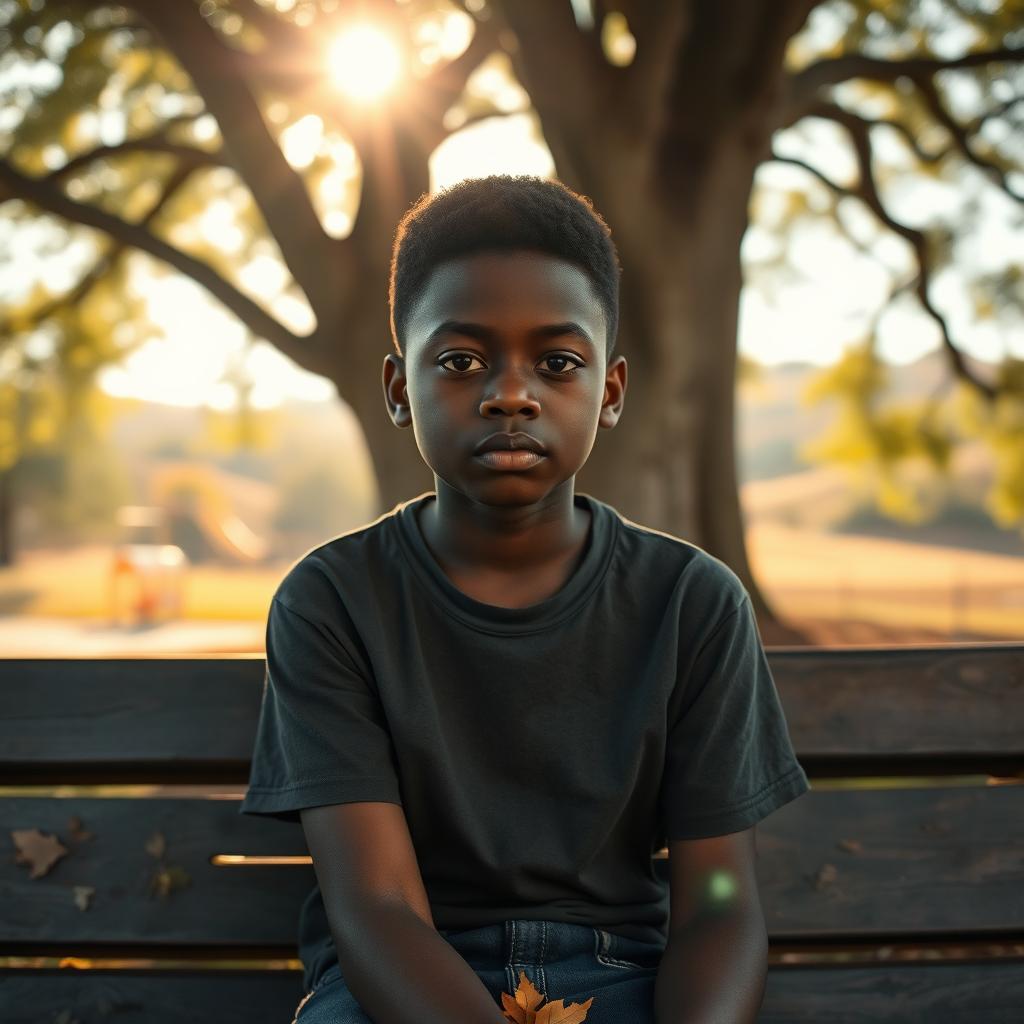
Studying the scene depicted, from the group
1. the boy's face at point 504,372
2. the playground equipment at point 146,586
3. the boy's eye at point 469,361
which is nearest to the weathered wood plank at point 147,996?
the boy's face at point 504,372

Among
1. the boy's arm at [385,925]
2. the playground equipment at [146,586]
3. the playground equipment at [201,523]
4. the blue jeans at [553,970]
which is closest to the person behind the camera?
the boy's arm at [385,925]

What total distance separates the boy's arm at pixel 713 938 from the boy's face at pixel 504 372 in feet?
2.09

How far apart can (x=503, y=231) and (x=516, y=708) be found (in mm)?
771

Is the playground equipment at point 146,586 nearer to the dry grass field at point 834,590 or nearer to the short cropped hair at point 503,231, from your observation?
the dry grass field at point 834,590

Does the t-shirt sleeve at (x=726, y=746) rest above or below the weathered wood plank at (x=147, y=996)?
above

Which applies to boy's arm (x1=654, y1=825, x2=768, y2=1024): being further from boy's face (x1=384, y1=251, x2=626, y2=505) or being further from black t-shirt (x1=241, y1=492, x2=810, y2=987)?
boy's face (x1=384, y1=251, x2=626, y2=505)

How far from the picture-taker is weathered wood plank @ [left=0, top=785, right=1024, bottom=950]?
220 centimetres

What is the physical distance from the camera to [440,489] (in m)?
2.04

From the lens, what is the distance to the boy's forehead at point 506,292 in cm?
184

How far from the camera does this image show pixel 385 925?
5.64ft

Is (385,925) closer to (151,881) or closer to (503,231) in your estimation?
(151,881)

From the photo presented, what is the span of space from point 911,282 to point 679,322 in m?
4.94

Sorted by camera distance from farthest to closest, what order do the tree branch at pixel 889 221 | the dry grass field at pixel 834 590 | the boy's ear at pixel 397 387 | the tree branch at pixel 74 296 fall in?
the dry grass field at pixel 834 590, the tree branch at pixel 74 296, the tree branch at pixel 889 221, the boy's ear at pixel 397 387

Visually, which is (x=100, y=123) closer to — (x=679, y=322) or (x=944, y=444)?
(x=679, y=322)
